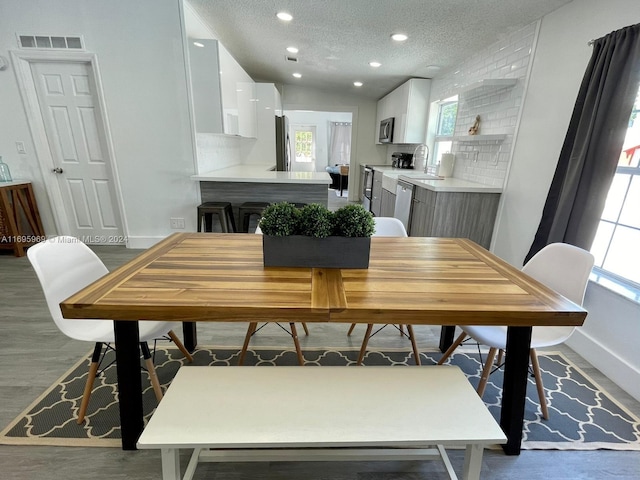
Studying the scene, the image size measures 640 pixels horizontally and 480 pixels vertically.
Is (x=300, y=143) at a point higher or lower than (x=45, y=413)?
higher

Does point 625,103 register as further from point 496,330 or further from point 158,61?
point 158,61

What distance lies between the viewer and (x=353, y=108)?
6816 millimetres

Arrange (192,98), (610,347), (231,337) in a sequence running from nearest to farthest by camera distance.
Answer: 1. (610,347)
2. (231,337)
3. (192,98)

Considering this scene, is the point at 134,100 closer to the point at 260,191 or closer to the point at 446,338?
the point at 260,191

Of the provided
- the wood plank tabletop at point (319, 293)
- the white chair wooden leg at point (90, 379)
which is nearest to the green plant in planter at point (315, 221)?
the wood plank tabletop at point (319, 293)

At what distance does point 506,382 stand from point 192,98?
360cm

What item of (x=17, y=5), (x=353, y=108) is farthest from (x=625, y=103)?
(x=353, y=108)

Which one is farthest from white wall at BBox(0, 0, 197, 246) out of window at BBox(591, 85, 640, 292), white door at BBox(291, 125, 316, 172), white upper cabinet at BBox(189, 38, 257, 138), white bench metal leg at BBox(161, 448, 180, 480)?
white door at BBox(291, 125, 316, 172)

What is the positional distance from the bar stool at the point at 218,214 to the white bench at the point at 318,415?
2.40 meters

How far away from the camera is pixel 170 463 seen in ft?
3.07

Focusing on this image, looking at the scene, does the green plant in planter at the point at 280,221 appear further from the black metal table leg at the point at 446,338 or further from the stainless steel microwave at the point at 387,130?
the stainless steel microwave at the point at 387,130

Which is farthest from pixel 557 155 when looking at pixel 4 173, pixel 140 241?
pixel 4 173

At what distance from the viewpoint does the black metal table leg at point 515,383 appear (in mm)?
1228

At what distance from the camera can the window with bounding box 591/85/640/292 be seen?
6.07 ft
